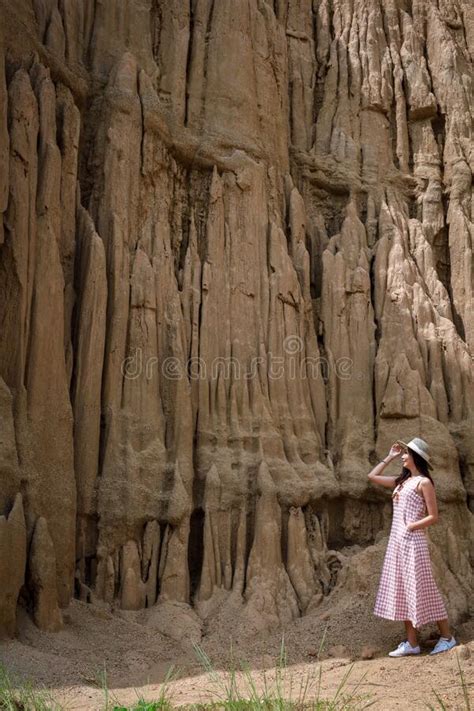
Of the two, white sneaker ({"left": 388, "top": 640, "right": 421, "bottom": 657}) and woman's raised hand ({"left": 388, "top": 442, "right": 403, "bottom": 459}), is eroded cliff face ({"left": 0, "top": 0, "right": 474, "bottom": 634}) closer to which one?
white sneaker ({"left": 388, "top": 640, "right": 421, "bottom": 657})

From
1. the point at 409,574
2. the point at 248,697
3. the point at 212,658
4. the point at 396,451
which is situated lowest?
the point at 212,658

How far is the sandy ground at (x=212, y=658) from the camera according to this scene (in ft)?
21.2

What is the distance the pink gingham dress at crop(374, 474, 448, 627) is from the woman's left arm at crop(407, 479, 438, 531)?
104mm

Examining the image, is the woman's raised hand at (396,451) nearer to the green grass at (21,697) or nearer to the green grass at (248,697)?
the green grass at (248,697)

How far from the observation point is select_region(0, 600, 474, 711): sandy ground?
6.46 m

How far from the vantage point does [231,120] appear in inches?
526

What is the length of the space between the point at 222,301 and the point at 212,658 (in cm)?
545

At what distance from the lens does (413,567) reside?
280 inches

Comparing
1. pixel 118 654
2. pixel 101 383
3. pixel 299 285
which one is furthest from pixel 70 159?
pixel 118 654

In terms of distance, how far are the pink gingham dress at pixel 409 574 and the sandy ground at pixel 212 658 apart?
413mm

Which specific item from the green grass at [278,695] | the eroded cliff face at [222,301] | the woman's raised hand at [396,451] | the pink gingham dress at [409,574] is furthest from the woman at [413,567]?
the eroded cliff face at [222,301]

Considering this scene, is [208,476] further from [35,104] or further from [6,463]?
[35,104]

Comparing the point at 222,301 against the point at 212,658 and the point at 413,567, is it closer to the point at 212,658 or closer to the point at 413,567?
the point at 212,658

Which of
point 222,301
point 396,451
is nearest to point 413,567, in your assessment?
point 396,451
